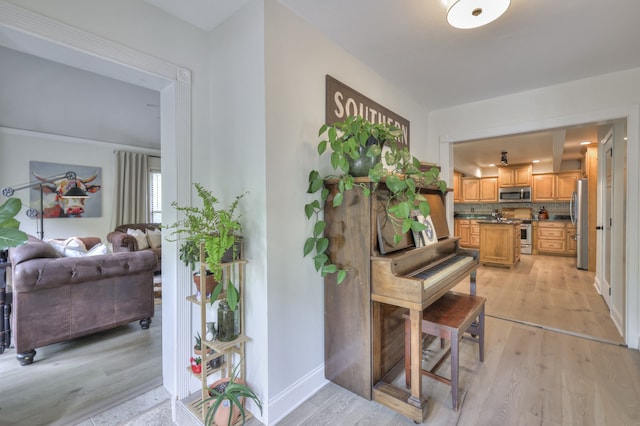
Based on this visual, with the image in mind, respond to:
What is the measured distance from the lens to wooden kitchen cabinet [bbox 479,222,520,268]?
5.49 m

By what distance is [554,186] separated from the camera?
7074mm

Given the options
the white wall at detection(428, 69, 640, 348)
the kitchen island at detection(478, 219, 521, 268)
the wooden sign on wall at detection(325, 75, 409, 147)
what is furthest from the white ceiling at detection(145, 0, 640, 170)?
the kitchen island at detection(478, 219, 521, 268)

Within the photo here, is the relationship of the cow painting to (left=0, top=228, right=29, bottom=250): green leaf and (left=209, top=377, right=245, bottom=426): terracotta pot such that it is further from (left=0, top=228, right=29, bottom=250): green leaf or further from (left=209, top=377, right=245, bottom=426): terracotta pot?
(left=209, top=377, right=245, bottom=426): terracotta pot

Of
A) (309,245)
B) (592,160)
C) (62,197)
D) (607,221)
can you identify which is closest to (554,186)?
(592,160)

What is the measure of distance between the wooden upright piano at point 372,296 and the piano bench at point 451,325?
6.1 inches

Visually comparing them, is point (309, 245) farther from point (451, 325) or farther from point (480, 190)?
point (480, 190)

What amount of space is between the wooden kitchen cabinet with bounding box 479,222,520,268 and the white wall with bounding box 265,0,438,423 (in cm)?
503

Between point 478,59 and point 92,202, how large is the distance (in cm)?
639

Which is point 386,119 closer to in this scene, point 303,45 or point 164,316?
point 303,45

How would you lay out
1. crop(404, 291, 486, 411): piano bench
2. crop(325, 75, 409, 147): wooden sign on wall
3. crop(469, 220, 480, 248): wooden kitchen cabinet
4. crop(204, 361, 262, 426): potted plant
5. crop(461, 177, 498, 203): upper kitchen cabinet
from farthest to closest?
crop(461, 177, 498, 203): upper kitchen cabinet, crop(469, 220, 480, 248): wooden kitchen cabinet, crop(325, 75, 409, 147): wooden sign on wall, crop(404, 291, 486, 411): piano bench, crop(204, 361, 262, 426): potted plant

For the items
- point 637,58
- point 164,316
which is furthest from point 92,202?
point 637,58

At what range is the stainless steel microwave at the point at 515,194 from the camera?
7263 millimetres

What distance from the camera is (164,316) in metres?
1.88

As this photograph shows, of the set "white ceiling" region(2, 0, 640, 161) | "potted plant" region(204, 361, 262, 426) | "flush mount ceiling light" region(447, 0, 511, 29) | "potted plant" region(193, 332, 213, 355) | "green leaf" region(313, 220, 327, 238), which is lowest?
"potted plant" region(204, 361, 262, 426)
